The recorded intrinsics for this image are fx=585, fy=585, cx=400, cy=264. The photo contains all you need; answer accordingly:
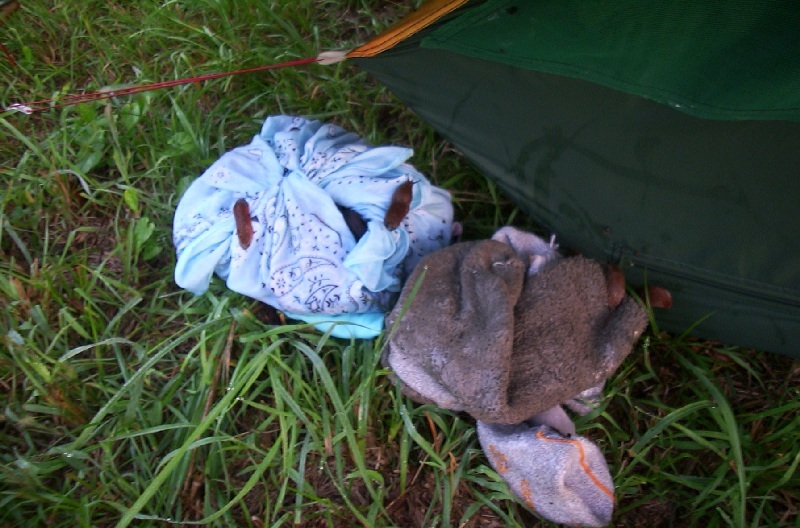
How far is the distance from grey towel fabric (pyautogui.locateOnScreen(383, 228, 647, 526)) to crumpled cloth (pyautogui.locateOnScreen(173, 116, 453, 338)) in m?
0.11

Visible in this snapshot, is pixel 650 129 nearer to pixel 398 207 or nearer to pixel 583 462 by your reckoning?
pixel 398 207

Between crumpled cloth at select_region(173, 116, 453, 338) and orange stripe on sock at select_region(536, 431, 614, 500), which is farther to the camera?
crumpled cloth at select_region(173, 116, 453, 338)

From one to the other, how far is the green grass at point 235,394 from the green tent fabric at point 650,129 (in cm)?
13

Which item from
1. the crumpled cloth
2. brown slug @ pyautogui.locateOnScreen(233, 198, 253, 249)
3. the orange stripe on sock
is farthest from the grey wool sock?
brown slug @ pyautogui.locateOnScreen(233, 198, 253, 249)

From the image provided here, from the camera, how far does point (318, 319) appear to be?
1077 millimetres

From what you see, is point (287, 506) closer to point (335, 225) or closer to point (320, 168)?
point (335, 225)

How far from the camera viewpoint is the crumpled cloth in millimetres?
1041

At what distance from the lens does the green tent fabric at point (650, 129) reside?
0.83m

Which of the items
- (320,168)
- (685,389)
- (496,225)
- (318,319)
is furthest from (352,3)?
(685,389)

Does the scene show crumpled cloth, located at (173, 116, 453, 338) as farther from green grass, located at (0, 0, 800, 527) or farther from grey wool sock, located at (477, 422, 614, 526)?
grey wool sock, located at (477, 422, 614, 526)

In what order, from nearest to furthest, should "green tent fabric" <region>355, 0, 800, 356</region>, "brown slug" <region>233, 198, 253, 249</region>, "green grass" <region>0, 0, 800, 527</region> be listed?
"green tent fabric" <region>355, 0, 800, 356</region>, "green grass" <region>0, 0, 800, 527</region>, "brown slug" <region>233, 198, 253, 249</region>

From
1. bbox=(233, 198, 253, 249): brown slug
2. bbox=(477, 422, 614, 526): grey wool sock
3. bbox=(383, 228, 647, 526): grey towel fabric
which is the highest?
bbox=(233, 198, 253, 249): brown slug

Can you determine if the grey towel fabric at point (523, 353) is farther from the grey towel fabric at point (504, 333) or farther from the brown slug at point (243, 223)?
the brown slug at point (243, 223)

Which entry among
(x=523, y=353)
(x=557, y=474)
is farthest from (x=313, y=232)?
(x=557, y=474)
